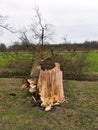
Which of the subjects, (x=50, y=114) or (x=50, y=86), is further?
(x=50, y=86)

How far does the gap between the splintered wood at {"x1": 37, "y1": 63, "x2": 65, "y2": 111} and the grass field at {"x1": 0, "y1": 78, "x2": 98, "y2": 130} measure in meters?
0.32

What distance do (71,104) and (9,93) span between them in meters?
2.56

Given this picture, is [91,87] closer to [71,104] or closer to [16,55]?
[71,104]

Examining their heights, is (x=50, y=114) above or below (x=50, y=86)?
below

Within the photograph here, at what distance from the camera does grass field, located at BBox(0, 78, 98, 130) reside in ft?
35.8

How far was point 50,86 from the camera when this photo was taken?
1270 centimetres

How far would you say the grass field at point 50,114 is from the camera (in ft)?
35.8

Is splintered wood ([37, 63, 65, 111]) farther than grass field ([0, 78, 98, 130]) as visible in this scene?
Yes

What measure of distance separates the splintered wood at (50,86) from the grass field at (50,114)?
32 cm

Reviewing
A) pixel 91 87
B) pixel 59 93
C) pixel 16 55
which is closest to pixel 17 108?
pixel 59 93

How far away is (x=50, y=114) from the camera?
1171 centimetres

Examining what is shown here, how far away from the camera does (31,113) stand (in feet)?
38.9

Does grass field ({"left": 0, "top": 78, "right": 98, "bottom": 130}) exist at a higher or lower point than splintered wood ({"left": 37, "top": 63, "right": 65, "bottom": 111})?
lower

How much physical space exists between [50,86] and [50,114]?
4.10 feet
